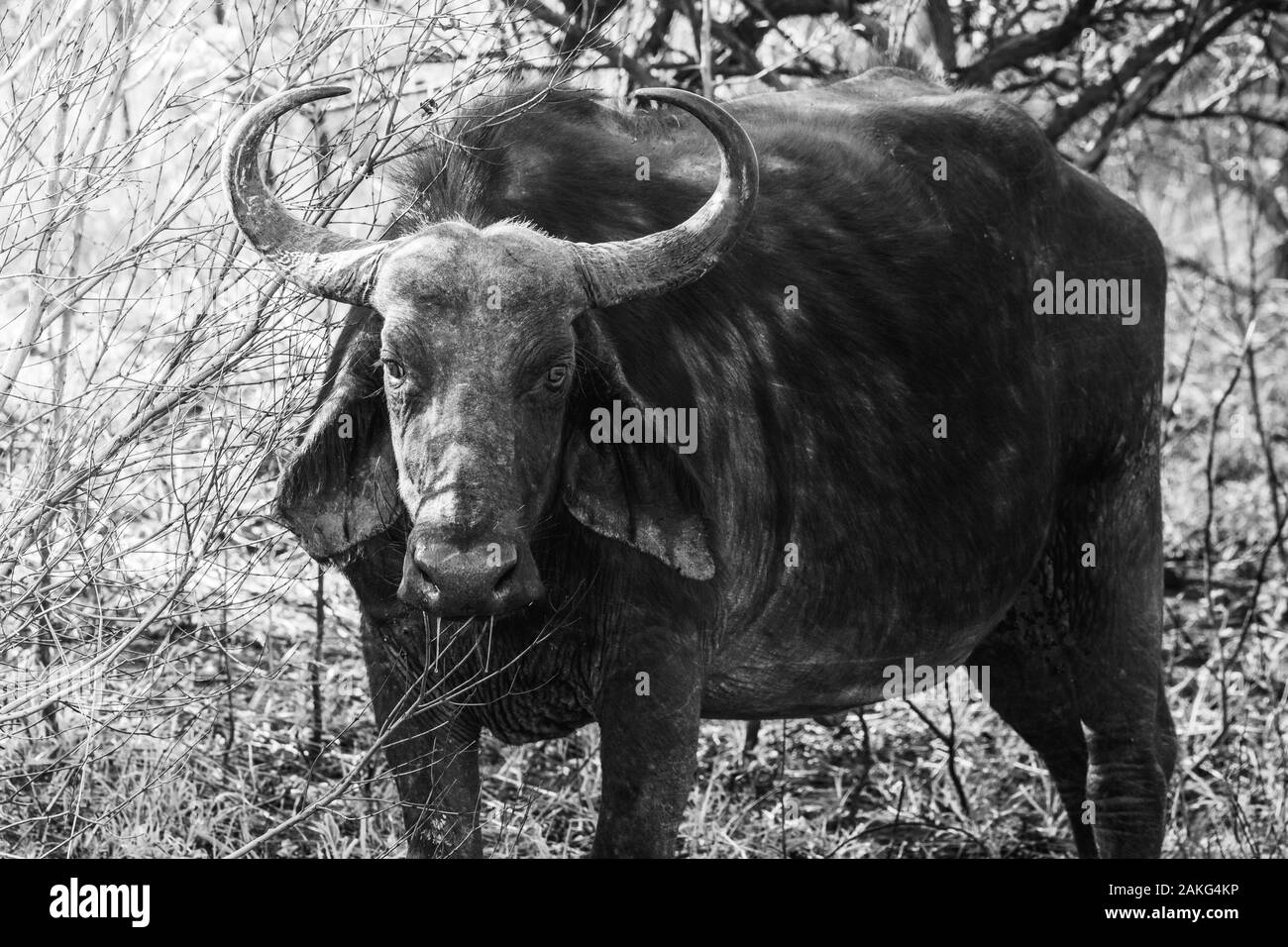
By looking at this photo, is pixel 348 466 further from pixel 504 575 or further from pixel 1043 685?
pixel 1043 685

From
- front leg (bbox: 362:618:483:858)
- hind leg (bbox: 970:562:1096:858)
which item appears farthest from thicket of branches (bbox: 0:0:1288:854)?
hind leg (bbox: 970:562:1096:858)

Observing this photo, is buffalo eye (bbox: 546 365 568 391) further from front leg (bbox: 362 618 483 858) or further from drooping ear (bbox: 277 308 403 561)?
front leg (bbox: 362 618 483 858)

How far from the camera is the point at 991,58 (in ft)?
22.1

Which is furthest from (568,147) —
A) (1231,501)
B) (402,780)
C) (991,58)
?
(1231,501)

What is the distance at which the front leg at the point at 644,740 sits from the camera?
151 inches

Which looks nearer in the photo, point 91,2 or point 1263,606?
point 91,2

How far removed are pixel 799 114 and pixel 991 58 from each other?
7.14 feet

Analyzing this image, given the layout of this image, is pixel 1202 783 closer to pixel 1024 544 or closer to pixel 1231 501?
pixel 1024 544

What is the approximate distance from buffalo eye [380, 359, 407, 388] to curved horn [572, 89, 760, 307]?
0.43 meters

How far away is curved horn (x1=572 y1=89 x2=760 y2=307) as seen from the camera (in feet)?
11.8

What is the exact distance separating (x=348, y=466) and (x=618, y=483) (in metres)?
0.61

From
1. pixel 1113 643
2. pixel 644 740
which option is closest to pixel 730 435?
pixel 644 740

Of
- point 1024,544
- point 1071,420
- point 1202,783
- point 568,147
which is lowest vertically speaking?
point 1202,783

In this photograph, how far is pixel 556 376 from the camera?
11.7ft
